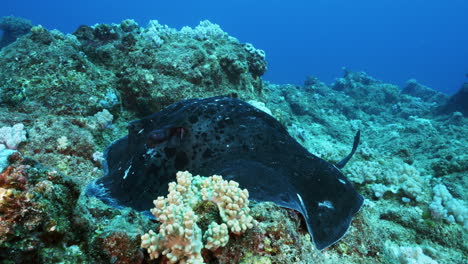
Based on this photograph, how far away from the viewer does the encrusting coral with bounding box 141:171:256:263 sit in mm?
1841

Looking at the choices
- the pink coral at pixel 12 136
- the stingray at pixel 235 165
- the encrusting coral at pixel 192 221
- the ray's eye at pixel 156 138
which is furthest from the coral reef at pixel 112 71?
the encrusting coral at pixel 192 221

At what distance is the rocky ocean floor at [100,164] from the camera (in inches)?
64.6

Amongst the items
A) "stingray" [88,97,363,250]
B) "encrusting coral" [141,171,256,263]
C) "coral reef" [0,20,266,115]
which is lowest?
"encrusting coral" [141,171,256,263]

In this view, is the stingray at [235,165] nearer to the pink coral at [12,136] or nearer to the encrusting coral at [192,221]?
the encrusting coral at [192,221]

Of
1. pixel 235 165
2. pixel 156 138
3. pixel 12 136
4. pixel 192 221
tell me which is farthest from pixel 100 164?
pixel 192 221

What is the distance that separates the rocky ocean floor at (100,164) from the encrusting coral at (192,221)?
151 mm

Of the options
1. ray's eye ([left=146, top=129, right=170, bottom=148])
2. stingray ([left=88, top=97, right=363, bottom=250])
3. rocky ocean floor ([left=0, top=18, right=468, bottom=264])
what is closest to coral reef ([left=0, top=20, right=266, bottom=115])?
rocky ocean floor ([left=0, top=18, right=468, bottom=264])

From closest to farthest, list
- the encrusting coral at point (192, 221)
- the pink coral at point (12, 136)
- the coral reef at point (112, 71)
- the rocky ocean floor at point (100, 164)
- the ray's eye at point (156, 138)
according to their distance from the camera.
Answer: the rocky ocean floor at point (100, 164), the encrusting coral at point (192, 221), the ray's eye at point (156, 138), the pink coral at point (12, 136), the coral reef at point (112, 71)

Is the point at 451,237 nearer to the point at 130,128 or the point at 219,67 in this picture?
the point at 130,128

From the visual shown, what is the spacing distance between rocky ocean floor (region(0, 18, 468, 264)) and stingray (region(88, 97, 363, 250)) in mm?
280

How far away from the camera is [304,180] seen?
316 cm

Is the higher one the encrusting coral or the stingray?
the stingray

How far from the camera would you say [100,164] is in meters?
4.50

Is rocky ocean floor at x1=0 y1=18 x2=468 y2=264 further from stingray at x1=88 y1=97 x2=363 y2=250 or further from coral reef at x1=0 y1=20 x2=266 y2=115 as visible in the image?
stingray at x1=88 y1=97 x2=363 y2=250
